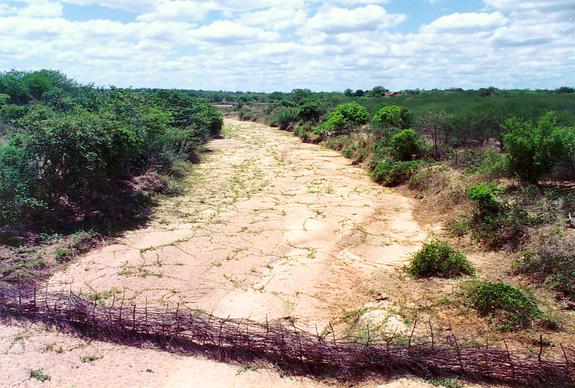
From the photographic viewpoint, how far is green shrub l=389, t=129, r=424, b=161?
21734mm

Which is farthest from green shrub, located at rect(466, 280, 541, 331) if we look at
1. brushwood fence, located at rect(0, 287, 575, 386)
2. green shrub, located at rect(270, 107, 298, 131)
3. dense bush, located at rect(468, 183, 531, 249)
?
green shrub, located at rect(270, 107, 298, 131)

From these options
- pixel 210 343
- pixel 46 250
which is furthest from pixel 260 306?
pixel 46 250

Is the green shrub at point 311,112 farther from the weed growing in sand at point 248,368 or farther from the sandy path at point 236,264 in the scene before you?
the weed growing in sand at point 248,368

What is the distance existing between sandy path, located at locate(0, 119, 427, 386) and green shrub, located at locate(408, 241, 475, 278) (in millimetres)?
1087

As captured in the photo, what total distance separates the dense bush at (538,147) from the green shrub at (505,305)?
7078 mm

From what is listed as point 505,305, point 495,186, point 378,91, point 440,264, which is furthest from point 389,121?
point 378,91

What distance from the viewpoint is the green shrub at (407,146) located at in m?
21.7

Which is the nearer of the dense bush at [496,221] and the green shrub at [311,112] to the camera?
the dense bush at [496,221]

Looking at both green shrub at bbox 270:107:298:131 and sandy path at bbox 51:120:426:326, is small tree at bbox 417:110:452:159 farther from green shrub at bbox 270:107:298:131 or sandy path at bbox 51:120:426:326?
green shrub at bbox 270:107:298:131

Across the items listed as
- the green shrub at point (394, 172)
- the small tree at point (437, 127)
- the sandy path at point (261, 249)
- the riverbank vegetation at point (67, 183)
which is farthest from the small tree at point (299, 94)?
the riverbank vegetation at point (67, 183)

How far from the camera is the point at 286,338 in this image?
779cm

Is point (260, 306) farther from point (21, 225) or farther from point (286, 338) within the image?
point (21, 225)

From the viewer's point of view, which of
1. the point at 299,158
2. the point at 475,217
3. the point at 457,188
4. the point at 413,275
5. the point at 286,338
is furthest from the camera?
the point at 299,158

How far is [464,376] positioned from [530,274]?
432 cm
